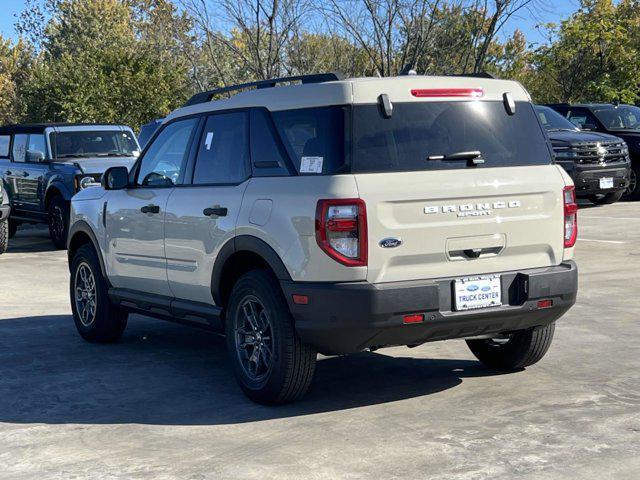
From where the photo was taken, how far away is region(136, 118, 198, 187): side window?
24.1 feet

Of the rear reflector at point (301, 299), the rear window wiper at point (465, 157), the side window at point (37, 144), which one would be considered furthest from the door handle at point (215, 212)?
the side window at point (37, 144)

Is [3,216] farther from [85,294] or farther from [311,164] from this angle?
[311,164]

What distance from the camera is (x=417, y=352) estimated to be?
304 inches

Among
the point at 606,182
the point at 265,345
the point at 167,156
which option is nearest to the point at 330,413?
the point at 265,345

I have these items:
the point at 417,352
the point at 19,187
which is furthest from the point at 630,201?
the point at 417,352

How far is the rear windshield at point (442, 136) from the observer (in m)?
5.82

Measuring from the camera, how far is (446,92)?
6.14 metres

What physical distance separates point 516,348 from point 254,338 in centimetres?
175

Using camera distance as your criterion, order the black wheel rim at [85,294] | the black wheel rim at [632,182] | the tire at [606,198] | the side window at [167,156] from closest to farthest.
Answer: the side window at [167,156], the black wheel rim at [85,294], the tire at [606,198], the black wheel rim at [632,182]

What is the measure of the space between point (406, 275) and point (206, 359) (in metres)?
2.43

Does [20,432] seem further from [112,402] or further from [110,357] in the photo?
[110,357]

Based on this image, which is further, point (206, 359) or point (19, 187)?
point (19, 187)

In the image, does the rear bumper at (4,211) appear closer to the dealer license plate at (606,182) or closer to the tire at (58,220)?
the tire at (58,220)

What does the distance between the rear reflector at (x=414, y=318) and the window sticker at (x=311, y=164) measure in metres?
0.92
